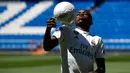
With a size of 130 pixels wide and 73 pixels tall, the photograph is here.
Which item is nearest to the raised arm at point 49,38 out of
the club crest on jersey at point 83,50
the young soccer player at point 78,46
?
the young soccer player at point 78,46

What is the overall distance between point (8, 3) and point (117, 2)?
314 inches

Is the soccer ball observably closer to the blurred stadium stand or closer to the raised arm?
the raised arm

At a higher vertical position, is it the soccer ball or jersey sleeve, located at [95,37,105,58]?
the soccer ball

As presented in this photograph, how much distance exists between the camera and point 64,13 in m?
4.41

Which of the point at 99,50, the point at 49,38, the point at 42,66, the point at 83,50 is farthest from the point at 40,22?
the point at 49,38

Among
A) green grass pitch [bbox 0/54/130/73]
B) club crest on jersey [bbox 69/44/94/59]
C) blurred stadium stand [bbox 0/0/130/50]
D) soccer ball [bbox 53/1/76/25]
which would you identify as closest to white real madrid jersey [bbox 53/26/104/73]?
club crest on jersey [bbox 69/44/94/59]

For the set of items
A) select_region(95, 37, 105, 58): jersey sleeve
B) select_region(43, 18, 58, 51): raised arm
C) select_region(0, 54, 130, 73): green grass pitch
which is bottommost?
select_region(0, 54, 130, 73): green grass pitch

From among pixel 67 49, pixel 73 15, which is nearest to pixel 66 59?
pixel 67 49

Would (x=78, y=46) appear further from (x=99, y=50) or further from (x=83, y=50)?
(x=99, y=50)

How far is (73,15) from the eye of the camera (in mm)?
4520

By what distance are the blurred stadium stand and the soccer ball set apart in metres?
24.0

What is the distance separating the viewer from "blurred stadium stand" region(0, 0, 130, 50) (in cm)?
2952

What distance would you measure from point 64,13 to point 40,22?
89.0 ft

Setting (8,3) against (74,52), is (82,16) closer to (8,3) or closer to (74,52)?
(74,52)
